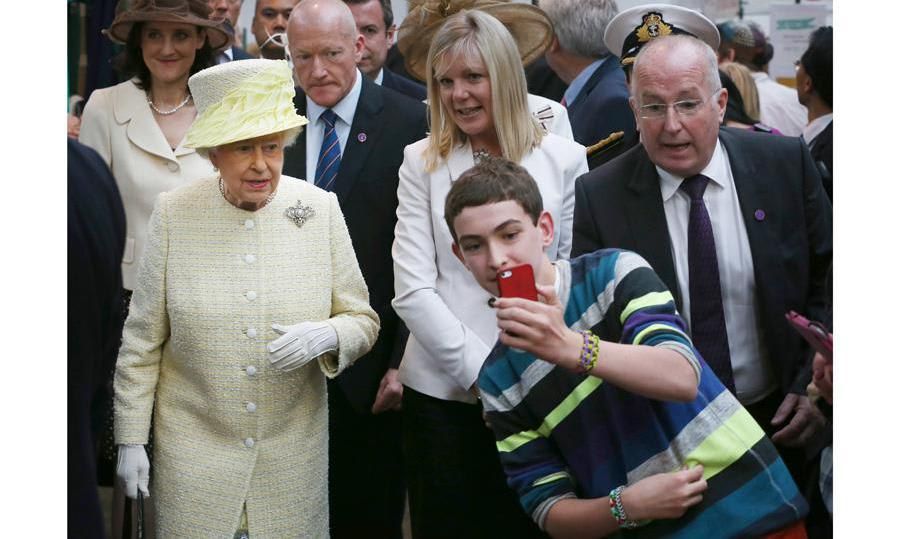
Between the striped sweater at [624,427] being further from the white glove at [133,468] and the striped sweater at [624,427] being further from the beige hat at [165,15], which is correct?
the beige hat at [165,15]

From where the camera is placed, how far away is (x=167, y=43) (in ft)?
14.2

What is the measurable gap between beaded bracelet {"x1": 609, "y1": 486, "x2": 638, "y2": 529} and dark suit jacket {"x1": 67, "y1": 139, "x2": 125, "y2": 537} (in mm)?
1061

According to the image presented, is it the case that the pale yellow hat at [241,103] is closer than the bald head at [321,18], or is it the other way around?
the pale yellow hat at [241,103]

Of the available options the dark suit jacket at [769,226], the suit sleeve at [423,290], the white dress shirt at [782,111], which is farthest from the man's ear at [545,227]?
the white dress shirt at [782,111]

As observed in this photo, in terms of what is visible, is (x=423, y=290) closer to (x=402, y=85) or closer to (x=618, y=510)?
(x=618, y=510)

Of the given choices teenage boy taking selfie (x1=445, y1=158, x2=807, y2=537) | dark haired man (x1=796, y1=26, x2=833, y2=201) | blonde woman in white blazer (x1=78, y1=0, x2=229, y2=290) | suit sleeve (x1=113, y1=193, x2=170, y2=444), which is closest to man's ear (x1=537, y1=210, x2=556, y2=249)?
teenage boy taking selfie (x1=445, y1=158, x2=807, y2=537)

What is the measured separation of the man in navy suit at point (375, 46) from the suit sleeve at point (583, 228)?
2027mm

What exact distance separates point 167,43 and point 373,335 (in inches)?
55.4

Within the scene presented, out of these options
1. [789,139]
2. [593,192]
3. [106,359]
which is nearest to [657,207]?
[593,192]

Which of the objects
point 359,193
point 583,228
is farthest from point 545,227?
point 359,193

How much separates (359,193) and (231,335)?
1048 mm

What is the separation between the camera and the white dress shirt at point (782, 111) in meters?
7.27

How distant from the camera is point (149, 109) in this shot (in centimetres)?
436

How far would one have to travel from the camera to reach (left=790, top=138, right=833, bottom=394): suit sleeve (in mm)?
3508
